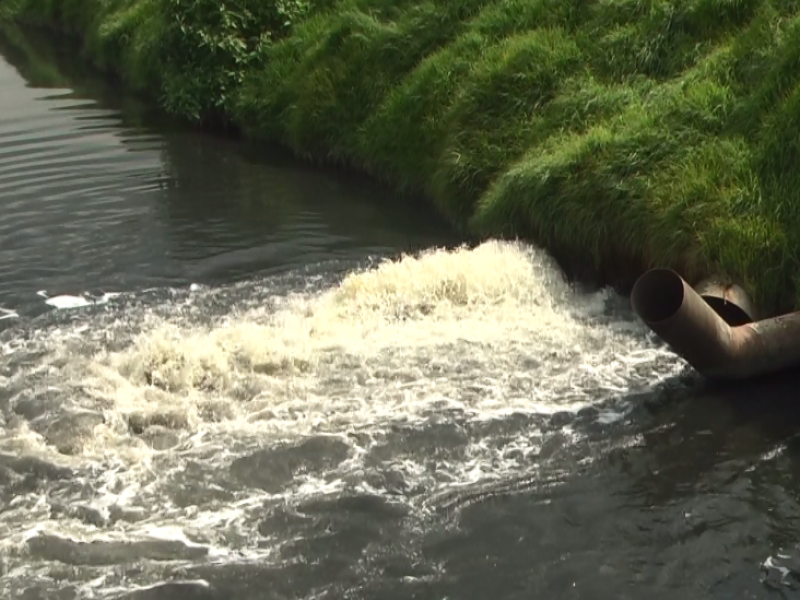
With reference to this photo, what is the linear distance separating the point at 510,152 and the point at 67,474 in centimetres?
676

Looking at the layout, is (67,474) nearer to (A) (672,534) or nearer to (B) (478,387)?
(B) (478,387)

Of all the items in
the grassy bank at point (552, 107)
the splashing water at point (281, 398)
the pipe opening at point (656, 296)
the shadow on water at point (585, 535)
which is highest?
the grassy bank at point (552, 107)

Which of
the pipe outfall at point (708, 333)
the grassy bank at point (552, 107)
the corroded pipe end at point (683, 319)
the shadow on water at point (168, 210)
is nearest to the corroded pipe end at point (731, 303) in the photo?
the grassy bank at point (552, 107)

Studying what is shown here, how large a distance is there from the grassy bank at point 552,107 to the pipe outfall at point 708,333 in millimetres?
658

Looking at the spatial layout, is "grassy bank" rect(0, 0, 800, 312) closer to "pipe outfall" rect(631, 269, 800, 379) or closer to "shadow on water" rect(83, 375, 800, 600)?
"pipe outfall" rect(631, 269, 800, 379)

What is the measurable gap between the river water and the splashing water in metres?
0.02

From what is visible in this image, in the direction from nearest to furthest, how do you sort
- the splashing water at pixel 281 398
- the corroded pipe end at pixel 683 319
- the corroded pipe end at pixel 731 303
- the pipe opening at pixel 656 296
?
the splashing water at pixel 281 398 < the corroded pipe end at pixel 683 319 < the pipe opening at pixel 656 296 < the corroded pipe end at pixel 731 303

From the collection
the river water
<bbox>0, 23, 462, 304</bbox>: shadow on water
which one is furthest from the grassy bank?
the river water

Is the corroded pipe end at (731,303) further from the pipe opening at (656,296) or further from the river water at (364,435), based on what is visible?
the pipe opening at (656,296)

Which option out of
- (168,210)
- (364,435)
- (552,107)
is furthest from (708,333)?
(168,210)

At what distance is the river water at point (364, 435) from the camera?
6422mm

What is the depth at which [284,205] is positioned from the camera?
13.8 meters

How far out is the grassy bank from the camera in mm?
9734

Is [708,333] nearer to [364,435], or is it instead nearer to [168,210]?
[364,435]
